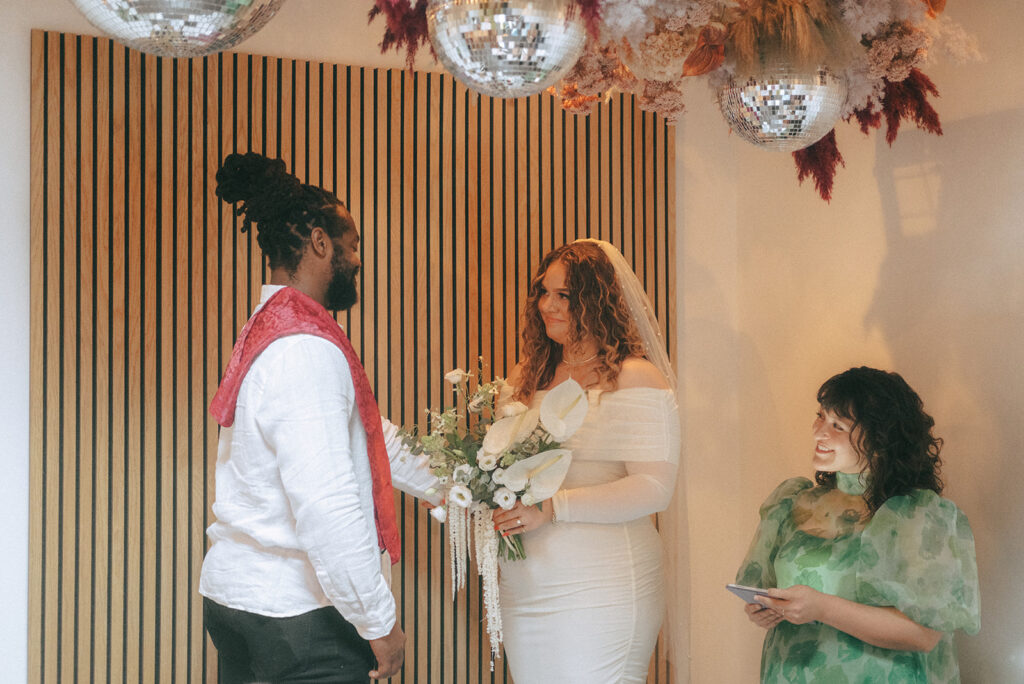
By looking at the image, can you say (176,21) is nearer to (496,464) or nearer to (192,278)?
(496,464)

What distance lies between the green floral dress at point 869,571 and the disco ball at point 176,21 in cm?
202

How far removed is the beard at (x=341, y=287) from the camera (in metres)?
2.74

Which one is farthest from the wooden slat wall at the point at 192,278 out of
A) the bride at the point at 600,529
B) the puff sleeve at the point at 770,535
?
the puff sleeve at the point at 770,535

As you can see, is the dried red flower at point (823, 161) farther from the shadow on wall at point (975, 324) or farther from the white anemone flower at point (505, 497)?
the white anemone flower at point (505, 497)

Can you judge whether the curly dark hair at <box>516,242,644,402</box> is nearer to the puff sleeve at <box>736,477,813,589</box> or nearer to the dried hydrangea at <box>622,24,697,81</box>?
the puff sleeve at <box>736,477,813,589</box>

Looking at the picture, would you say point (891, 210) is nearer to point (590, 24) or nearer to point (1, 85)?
point (590, 24)

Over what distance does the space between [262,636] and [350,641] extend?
229mm

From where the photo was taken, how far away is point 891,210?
11.2 feet

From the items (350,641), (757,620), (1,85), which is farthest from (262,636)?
(1,85)

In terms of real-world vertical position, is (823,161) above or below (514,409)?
above

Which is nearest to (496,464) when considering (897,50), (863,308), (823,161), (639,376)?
(639,376)

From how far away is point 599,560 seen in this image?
3.14 metres

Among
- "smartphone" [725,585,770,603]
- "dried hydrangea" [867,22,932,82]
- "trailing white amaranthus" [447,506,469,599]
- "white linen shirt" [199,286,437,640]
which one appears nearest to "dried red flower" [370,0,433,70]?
"white linen shirt" [199,286,437,640]

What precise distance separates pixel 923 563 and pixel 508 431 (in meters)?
1.18
